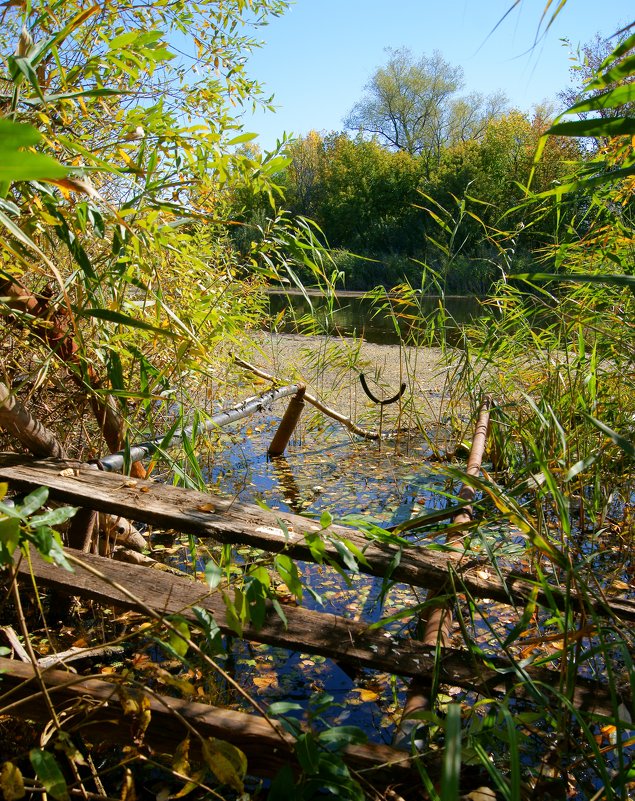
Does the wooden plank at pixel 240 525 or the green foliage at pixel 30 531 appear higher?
the green foliage at pixel 30 531

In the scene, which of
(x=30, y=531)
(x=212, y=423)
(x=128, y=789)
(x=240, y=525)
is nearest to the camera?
(x=30, y=531)

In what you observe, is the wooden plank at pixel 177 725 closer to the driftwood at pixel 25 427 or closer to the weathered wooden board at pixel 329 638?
the weathered wooden board at pixel 329 638

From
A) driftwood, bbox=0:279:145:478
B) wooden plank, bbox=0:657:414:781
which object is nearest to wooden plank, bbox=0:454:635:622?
driftwood, bbox=0:279:145:478

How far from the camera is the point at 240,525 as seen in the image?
5.63ft

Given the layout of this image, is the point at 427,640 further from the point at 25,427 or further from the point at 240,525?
the point at 25,427

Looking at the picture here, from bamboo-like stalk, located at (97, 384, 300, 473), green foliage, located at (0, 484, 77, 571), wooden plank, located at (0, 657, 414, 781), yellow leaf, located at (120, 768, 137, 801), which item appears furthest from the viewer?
bamboo-like stalk, located at (97, 384, 300, 473)

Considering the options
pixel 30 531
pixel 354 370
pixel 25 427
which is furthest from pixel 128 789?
pixel 354 370

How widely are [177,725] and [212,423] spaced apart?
5.16ft

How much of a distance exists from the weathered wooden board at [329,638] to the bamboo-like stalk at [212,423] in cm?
34

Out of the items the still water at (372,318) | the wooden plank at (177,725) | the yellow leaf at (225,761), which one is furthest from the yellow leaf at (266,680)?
the still water at (372,318)

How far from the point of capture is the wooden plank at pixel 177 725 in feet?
4.08

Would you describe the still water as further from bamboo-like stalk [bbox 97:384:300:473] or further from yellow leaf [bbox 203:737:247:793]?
yellow leaf [bbox 203:737:247:793]

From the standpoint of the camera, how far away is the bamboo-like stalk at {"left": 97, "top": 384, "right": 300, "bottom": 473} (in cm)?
233

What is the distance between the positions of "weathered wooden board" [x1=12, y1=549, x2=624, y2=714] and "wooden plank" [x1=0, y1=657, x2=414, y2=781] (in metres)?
0.19
